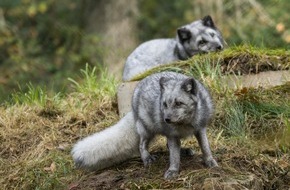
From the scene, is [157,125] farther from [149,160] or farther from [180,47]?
[180,47]

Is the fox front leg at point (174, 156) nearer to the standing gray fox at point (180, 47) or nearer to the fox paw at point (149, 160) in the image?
the fox paw at point (149, 160)

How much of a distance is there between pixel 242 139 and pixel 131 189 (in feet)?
5.07

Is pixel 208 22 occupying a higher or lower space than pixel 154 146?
higher

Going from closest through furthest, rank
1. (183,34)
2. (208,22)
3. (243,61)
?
(243,61) < (208,22) < (183,34)

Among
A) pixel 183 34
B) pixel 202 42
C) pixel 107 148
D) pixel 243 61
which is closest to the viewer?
pixel 107 148

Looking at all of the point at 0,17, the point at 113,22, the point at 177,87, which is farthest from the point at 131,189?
the point at 0,17

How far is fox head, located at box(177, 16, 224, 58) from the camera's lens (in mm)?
10422

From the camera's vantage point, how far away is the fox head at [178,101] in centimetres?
651

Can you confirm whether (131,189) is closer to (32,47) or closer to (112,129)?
(112,129)

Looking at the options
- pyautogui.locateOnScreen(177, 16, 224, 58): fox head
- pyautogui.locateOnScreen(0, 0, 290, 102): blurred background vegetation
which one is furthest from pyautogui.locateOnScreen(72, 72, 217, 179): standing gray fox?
pyautogui.locateOnScreen(0, 0, 290, 102): blurred background vegetation

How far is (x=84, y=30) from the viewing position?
1766 cm

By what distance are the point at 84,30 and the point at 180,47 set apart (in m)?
7.01

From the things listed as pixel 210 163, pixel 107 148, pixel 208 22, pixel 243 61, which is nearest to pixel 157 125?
pixel 210 163

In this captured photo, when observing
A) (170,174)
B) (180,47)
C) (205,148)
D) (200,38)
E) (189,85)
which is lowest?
(170,174)
